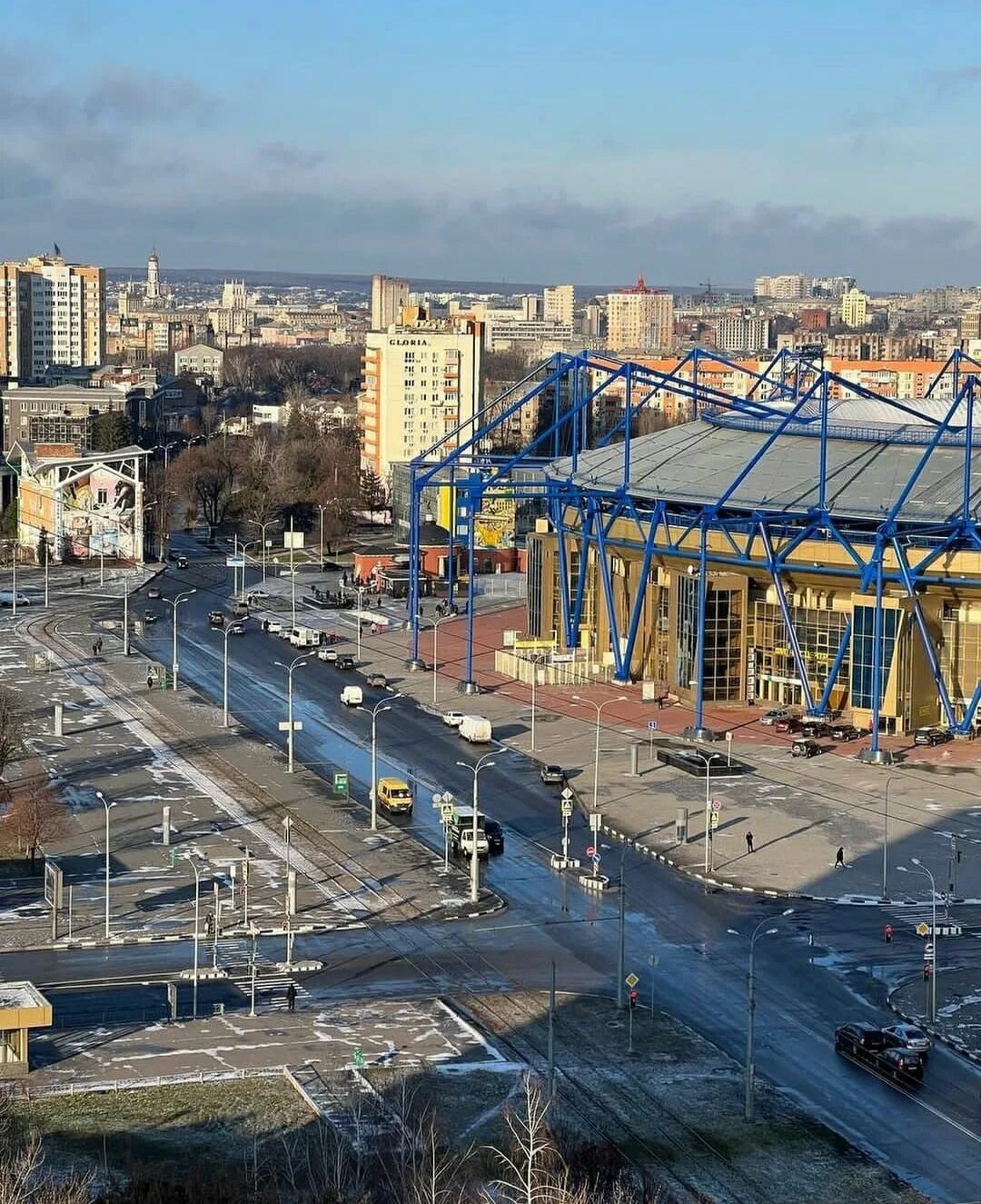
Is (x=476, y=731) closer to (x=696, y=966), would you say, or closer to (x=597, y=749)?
(x=597, y=749)

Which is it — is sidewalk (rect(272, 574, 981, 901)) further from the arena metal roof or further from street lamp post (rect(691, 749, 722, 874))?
the arena metal roof

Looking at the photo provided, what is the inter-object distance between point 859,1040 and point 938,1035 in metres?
2.17

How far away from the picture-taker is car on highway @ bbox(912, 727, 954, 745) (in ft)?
200

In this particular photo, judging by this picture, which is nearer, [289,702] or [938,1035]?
[938,1035]

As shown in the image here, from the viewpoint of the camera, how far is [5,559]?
102500 millimetres

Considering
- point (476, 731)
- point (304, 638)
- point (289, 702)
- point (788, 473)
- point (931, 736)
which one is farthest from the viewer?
point (304, 638)

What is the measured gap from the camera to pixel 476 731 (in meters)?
60.1

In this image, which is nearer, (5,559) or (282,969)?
(282,969)

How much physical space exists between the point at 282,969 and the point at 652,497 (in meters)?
34.4

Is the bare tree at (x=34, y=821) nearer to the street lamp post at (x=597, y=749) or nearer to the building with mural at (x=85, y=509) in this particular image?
the street lamp post at (x=597, y=749)

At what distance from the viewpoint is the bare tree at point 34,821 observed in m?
46.0

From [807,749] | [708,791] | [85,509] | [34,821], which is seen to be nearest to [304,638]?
[807,749]

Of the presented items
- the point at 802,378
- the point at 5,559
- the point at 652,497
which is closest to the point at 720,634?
the point at 652,497

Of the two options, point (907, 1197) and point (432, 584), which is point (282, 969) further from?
point (432, 584)
